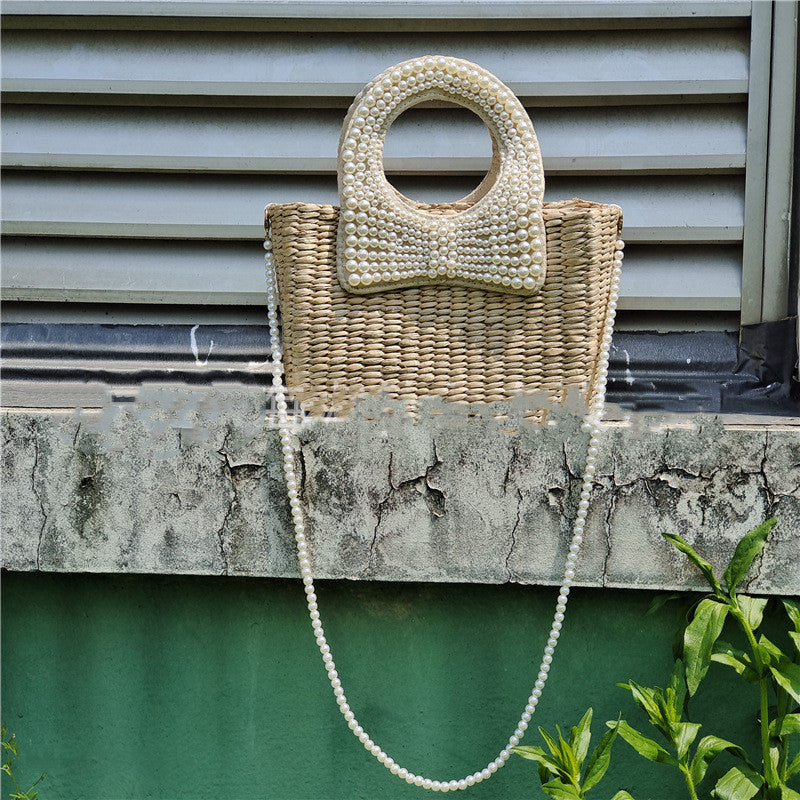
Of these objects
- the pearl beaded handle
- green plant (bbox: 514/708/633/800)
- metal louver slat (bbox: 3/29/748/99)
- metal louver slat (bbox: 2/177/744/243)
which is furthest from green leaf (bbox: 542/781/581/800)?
metal louver slat (bbox: 3/29/748/99)

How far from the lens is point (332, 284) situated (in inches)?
35.4

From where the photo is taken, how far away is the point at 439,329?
91 cm

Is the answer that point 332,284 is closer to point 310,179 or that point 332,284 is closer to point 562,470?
point 562,470

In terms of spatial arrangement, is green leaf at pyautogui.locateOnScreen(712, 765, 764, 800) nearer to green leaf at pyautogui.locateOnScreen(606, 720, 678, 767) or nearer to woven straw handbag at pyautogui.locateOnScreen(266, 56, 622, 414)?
green leaf at pyautogui.locateOnScreen(606, 720, 678, 767)

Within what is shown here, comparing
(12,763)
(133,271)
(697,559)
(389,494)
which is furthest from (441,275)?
(12,763)

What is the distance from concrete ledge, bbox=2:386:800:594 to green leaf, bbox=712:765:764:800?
0.62 ft

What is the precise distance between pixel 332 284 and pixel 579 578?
0.43 metres

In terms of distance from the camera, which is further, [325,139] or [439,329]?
[325,139]

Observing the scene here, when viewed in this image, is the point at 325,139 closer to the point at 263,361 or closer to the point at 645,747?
the point at 263,361

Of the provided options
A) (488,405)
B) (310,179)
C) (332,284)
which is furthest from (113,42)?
(488,405)

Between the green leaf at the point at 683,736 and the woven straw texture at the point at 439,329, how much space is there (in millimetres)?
355

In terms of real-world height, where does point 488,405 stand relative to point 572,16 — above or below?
below

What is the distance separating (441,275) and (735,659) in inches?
20.0

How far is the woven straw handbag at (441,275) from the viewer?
87cm
